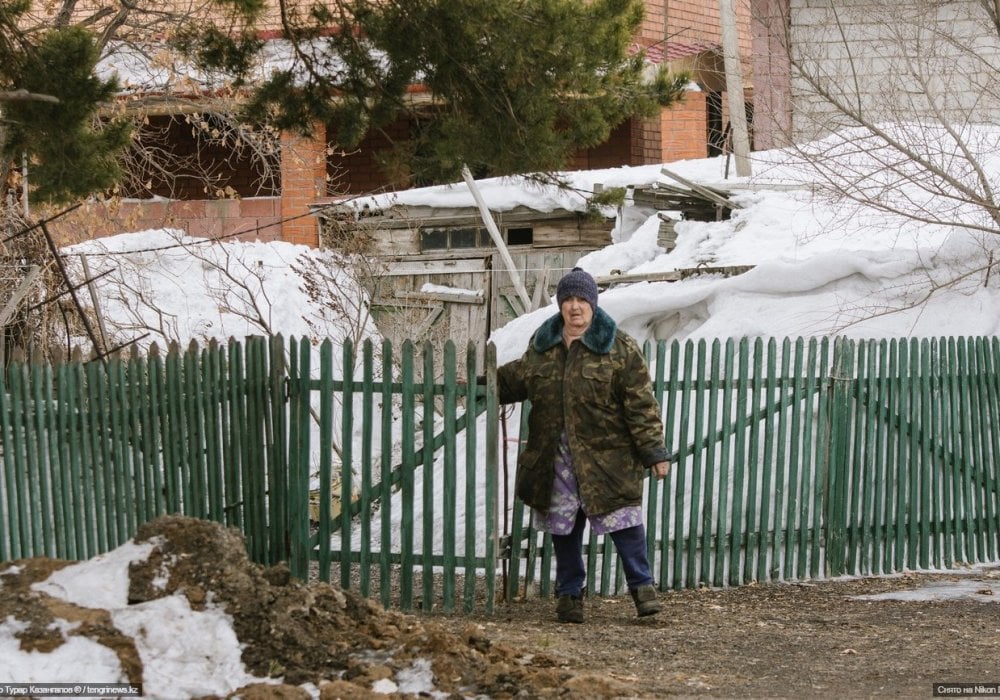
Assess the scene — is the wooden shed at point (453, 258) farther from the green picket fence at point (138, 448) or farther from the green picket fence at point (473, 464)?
the green picket fence at point (138, 448)

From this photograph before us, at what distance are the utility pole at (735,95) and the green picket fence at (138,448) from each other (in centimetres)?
816

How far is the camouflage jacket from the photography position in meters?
6.15

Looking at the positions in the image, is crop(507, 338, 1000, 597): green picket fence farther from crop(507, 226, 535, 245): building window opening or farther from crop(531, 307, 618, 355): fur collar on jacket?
crop(507, 226, 535, 245): building window opening

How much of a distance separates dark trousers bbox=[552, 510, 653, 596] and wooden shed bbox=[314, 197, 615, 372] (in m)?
9.29

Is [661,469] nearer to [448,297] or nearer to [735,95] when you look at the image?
[735,95]

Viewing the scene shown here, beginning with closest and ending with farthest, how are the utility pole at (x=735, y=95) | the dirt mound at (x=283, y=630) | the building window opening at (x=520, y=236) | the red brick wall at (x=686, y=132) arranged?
the dirt mound at (x=283, y=630), the utility pole at (x=735, y=95), the building window opening at (x=520, y=236), the red brick wall at (x=686, y=132)

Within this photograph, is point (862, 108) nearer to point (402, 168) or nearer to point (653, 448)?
point (402, 168)

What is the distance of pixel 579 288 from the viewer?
618 centimetres

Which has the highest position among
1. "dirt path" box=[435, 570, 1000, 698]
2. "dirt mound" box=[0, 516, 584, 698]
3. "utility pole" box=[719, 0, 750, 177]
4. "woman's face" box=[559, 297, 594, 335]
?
"utility pole" box=[719, 0, 750, 177]

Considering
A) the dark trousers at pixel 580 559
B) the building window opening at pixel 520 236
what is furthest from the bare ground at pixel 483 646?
the building window opening at pixel 520 236

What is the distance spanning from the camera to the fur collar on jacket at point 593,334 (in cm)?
618

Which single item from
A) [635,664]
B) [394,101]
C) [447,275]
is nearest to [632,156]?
[447,275]

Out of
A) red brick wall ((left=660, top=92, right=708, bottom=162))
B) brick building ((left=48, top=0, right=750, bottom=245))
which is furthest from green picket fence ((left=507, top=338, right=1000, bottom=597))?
red brick wall ((left=660, top=92, right=708, bottom=162))

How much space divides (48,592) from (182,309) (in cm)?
1122
